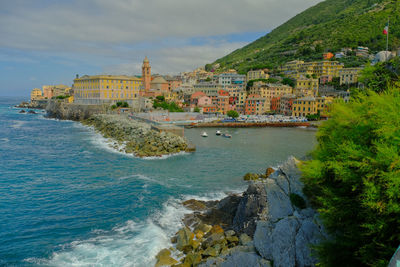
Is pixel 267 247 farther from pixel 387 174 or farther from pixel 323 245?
pixel 387 174

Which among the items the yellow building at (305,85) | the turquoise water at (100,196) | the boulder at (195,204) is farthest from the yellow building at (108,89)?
the boulder at (195,204)

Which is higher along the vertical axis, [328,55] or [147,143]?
[328,55]

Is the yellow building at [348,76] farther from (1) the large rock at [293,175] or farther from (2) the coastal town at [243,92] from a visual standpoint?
(1) the large rock at [293,175]

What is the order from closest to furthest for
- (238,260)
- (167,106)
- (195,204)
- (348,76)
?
(238,260) → (195,204) → (167,106) → (348,76)

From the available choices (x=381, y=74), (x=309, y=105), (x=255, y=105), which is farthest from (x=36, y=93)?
(x=381, y=74)

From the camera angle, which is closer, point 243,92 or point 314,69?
point 243,92

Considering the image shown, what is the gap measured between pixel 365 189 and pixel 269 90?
71.7m

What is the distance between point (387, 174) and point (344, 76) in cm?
7786

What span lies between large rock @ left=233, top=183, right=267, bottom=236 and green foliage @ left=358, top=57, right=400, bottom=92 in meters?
5.79

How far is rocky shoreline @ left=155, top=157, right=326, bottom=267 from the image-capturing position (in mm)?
7742

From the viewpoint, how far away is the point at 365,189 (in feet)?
18.5

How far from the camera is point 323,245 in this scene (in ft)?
21.3

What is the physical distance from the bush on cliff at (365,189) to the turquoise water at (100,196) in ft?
22.1

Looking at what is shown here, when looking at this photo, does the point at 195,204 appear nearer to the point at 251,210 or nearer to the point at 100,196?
the point at 251,210
